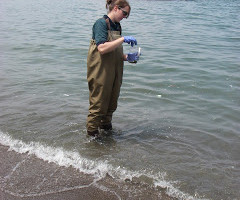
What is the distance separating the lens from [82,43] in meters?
13.6

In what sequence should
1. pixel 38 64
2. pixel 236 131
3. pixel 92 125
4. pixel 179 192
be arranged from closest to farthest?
pixel 179 192 < pixel 92 125 < pixel 236 131 < pixel 38 64

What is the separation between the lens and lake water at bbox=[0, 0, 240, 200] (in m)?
4.45

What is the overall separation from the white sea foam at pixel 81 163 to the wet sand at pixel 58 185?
0.10 m

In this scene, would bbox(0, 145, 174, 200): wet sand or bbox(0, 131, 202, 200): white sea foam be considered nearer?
bbox(0, 145, 174, 200): wet sand

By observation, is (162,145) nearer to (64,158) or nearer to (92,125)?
(92,125)

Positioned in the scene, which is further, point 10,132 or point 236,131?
point 236,131

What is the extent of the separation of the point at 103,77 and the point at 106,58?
0.26 meters

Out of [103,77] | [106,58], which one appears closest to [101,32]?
[106,58]

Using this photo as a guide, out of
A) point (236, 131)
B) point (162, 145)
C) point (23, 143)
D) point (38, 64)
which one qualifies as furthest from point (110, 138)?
point (38, 64)

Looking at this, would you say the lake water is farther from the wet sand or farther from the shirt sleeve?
the shirt sleeve

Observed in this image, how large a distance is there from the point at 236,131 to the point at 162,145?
4.92 ft

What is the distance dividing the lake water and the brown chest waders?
64 centimetres

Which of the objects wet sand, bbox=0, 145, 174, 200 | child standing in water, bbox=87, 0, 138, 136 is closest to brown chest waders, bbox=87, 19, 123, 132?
child standing in water, bbox=87, 0, 138, 136

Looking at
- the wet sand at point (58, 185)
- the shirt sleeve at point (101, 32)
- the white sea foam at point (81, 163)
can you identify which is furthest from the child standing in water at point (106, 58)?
the wet sand at point (58, 185)
